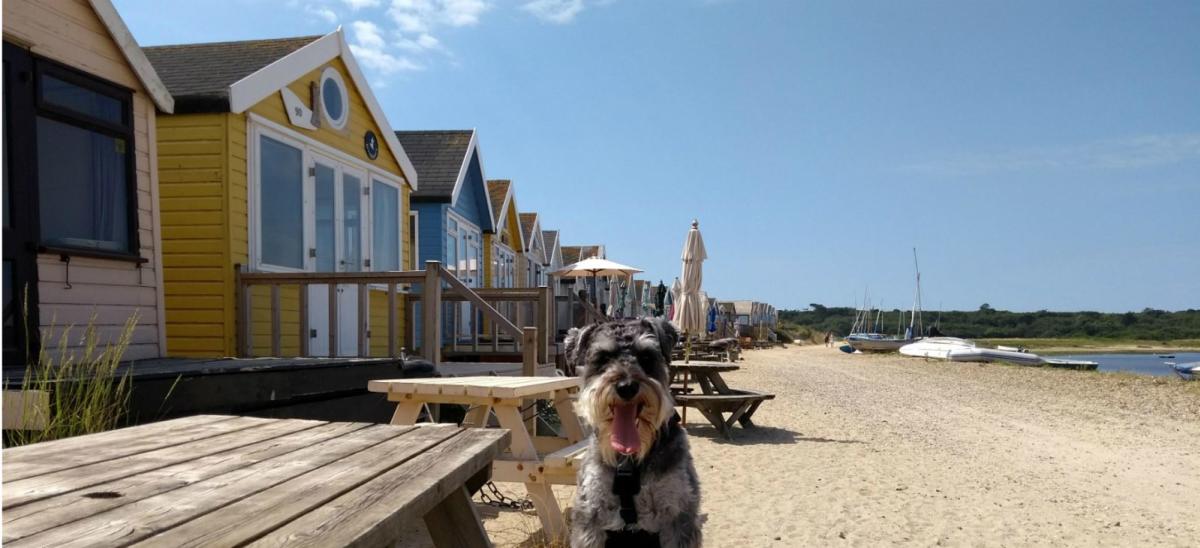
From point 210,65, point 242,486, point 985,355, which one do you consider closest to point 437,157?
point 210,65

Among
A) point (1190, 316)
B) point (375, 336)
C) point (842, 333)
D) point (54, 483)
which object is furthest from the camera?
point (842, 333)

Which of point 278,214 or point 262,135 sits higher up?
point 262,135

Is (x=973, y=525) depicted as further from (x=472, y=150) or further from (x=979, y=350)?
(x=979, y=350)

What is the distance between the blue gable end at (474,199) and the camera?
1875cm

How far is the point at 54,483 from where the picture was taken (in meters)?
1.85

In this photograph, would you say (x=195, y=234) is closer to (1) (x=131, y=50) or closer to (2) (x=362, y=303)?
(2) (x=362, y=303)

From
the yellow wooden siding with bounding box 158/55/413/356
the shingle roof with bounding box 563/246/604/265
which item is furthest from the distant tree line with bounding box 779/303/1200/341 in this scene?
the yellow wooden siding with bounding box 158/55/413/356

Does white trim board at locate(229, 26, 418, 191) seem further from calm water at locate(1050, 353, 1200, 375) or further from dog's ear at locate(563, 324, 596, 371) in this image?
calm water at locate(1050, 353, 1200, 375)

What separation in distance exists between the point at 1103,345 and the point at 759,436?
114317 millimetres

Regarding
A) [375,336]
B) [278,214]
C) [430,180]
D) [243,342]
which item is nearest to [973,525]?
[243,342]

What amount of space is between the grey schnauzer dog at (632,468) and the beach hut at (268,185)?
5487 mm

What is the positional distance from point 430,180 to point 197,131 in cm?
Result: 830

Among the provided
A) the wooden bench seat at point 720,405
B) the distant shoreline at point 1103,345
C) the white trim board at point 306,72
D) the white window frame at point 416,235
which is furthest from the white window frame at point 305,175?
the distant shoreline at point 1103,345

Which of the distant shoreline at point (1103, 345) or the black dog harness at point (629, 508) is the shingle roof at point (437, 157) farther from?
the distant shoreline at point (1103, 345)
